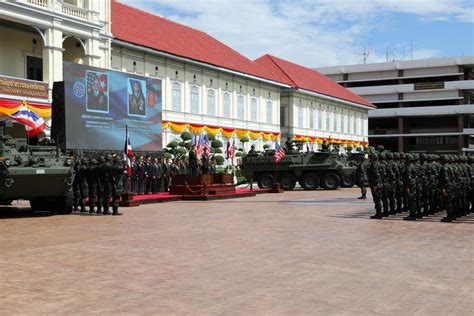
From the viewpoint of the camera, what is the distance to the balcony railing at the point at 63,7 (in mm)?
27742

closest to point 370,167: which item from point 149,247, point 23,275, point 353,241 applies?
point 353,241

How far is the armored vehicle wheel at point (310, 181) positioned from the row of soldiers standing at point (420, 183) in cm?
1522

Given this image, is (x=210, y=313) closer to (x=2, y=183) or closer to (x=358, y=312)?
(x=358, y=312)

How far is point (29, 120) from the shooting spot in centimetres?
2525

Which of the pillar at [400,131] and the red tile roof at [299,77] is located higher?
the red tile roof at [299,77]

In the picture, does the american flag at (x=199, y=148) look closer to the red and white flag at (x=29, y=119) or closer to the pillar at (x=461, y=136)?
the red and white flag at (x=29, y=119)

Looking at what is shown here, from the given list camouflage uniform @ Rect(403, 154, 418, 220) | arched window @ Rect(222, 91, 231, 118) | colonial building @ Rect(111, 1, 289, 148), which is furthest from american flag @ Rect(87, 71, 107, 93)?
arched window @ Rect(222, 91, 231, 118)

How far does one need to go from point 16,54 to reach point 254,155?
13023 millimetres

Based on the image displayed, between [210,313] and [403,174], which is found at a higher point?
[403,174]

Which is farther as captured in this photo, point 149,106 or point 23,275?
point 149,106

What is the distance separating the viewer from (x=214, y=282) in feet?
23.3

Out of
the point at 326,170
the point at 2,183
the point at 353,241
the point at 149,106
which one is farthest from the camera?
A: the point at 326,170

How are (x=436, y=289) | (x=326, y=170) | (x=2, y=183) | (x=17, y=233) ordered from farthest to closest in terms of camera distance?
(x=326, y=170) → (x=2, y=183) → (x=17, y=233) → (x=436, y=289)

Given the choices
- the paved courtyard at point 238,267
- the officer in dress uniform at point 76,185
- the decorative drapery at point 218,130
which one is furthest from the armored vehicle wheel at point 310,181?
the paved courtyard at point 238,267
